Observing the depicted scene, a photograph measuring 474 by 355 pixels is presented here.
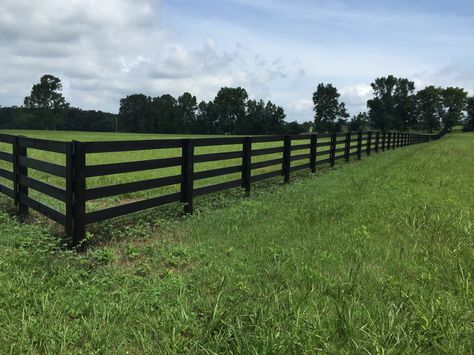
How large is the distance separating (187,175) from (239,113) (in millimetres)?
113963

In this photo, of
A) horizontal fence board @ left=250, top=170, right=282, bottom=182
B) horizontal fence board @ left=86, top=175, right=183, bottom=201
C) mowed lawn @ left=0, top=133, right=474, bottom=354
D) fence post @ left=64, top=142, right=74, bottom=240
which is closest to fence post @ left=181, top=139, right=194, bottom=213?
horizontal fence board @ left=86, top=175, right=183, bottom=201

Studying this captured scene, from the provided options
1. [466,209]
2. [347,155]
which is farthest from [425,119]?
[466,209]

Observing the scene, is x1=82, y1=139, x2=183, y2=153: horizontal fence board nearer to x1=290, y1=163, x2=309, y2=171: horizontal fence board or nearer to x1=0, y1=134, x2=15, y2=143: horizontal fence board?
x1=0, y1=134, x2=15, y2=143: horizontal fence board

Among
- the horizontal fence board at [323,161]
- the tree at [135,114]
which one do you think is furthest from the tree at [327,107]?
the horizontal fence board at [323,161]

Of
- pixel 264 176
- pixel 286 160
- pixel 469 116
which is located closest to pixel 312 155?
pixel 286 160

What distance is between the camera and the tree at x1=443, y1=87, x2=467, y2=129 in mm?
100875

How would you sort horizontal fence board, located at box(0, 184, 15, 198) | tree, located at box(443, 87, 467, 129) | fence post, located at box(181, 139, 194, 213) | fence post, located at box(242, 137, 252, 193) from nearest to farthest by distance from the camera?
horizontal fence board, located at box(0, 184, 15, 198)
fence post, located at box(181, 139, 194, 213)
fence post, located at box(242, 137, 252, 193)
tree, located at box(443, 87, 467, 129)

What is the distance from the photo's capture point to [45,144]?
231 inches

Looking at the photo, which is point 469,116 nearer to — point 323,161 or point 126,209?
point 323,161

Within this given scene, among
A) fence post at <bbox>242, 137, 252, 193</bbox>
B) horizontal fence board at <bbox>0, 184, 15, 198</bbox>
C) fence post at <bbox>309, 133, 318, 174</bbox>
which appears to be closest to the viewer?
horizontal fence board at <bbox>0, 184, 15, 198</bbox>

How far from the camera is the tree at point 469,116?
104 metres

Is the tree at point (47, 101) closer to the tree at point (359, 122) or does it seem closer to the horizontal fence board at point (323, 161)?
the tree at point (359, 122)

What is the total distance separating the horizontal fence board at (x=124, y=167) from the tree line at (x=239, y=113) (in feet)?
332

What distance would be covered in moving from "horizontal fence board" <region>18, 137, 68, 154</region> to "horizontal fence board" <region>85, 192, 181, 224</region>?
914 mm
